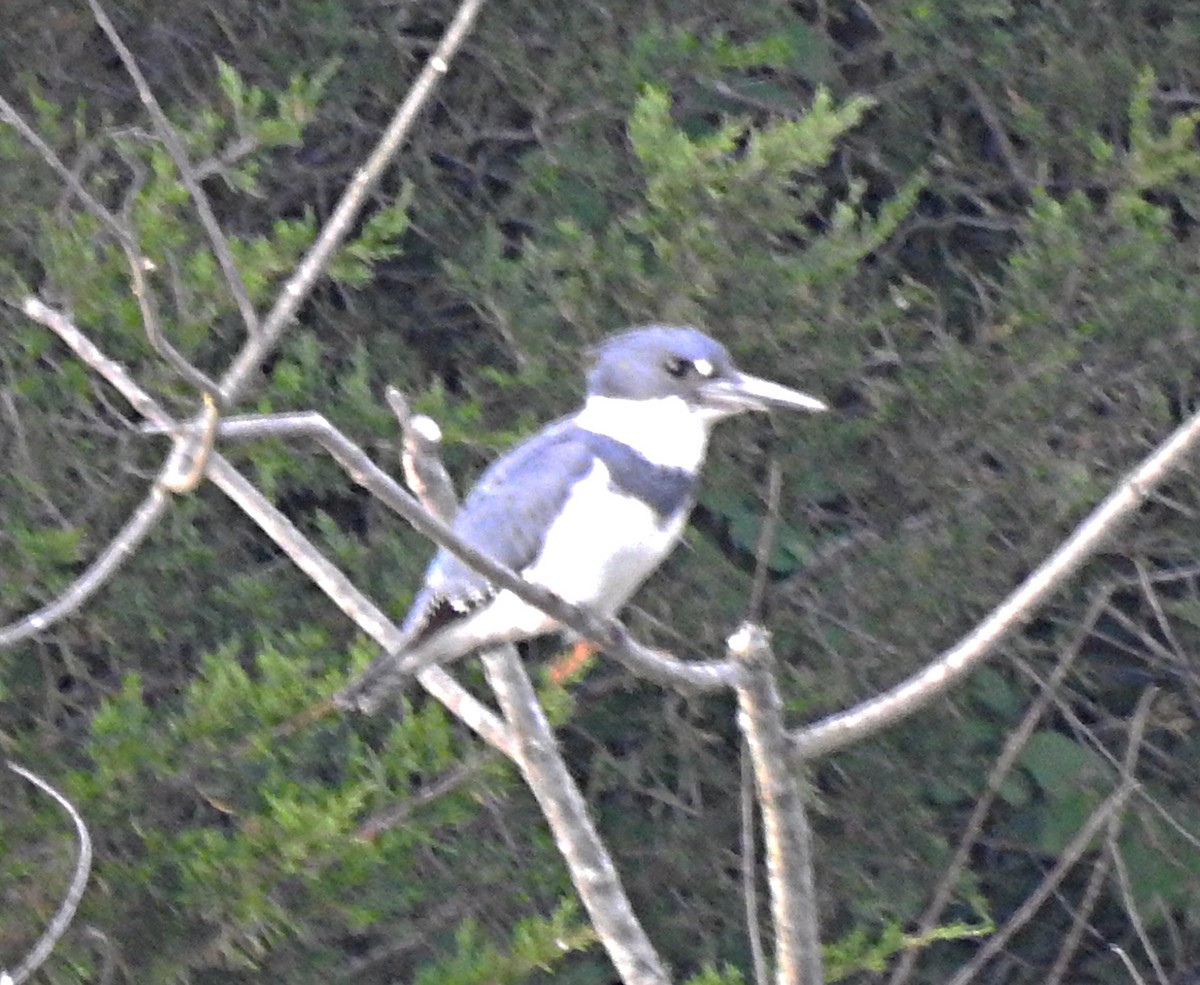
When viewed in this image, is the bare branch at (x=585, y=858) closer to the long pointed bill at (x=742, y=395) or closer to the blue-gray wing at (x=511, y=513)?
the blue-gray wing at (x=511, y=513)

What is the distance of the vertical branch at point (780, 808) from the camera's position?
2086 mm

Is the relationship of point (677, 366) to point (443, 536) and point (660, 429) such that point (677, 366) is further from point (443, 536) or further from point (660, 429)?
point (443, 536)

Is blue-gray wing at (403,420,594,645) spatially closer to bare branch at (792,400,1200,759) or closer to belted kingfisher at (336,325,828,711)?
belted kingfisher at (336,325,828,711)

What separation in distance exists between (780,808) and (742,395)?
859 mm

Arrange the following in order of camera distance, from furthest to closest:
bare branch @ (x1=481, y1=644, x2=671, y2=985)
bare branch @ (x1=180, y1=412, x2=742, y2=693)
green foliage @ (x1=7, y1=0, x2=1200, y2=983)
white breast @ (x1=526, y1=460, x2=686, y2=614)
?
green foliage @ (x1=7, y1=0, x2=1200, y2=983), white breast @ (x1=526, y1=460, x2=686, y2=614), bare branch @ (x1=481, y1=644, x2=671, y2=985), bare branch @ (x1=180, y1=412, x2=742, y2=693)

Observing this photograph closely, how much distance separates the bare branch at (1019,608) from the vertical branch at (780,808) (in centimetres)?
3

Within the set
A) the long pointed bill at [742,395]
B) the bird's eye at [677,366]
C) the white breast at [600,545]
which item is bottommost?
the white breast at [600,545]

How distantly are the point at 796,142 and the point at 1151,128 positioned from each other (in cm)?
91

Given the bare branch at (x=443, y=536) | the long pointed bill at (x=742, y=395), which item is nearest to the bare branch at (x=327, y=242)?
the bare branch at (x=443, y=536)

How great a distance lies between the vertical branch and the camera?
209 cm

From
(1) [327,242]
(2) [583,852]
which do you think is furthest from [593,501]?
(1) [327,242]

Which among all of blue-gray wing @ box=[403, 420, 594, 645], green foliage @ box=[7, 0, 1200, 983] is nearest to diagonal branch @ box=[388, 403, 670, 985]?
blue-gray wing @ box=[403, 420, 594, 645]

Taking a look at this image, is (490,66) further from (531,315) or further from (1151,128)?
(1151,128)

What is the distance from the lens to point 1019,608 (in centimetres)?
199
